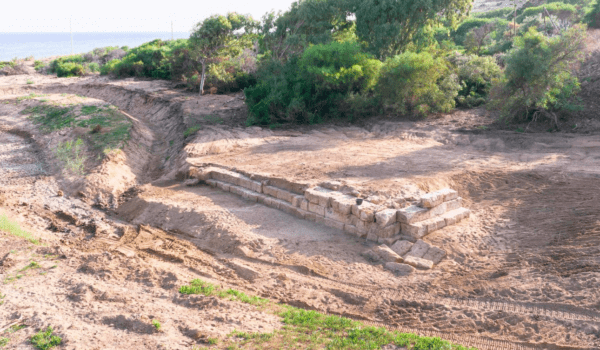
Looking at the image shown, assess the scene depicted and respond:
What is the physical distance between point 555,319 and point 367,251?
326cm

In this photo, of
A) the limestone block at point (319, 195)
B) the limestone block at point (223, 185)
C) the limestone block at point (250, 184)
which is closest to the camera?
the limestone block at point (319, 195)

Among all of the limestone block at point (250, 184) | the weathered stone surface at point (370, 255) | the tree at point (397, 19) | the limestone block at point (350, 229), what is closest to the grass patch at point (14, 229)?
the limestone block at point (250, 184)

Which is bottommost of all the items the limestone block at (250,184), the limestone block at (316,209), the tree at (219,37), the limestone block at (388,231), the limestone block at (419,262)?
the limestone block at (419,262)

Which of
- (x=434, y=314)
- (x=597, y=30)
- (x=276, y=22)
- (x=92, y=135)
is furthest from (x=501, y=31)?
(x=434, y=314)

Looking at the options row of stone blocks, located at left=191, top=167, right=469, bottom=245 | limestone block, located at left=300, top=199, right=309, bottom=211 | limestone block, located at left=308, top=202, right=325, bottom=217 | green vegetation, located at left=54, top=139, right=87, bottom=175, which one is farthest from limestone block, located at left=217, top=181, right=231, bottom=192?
green vegetation, located at left=54, top=139, right=87, bottom=175

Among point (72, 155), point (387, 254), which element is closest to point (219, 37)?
point (72, 155)

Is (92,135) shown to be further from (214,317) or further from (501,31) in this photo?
(501,31)

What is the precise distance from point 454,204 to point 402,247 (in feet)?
5.96

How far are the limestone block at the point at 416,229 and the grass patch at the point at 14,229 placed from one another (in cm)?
717

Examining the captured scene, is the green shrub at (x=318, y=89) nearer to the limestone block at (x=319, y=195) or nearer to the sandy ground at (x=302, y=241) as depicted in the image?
the sandy ground at (x=302, y=241)

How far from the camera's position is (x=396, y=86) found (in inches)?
637

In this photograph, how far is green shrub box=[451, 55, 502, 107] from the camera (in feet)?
58.4

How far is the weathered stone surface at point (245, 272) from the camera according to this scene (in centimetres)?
805

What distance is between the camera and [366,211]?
9.04m
